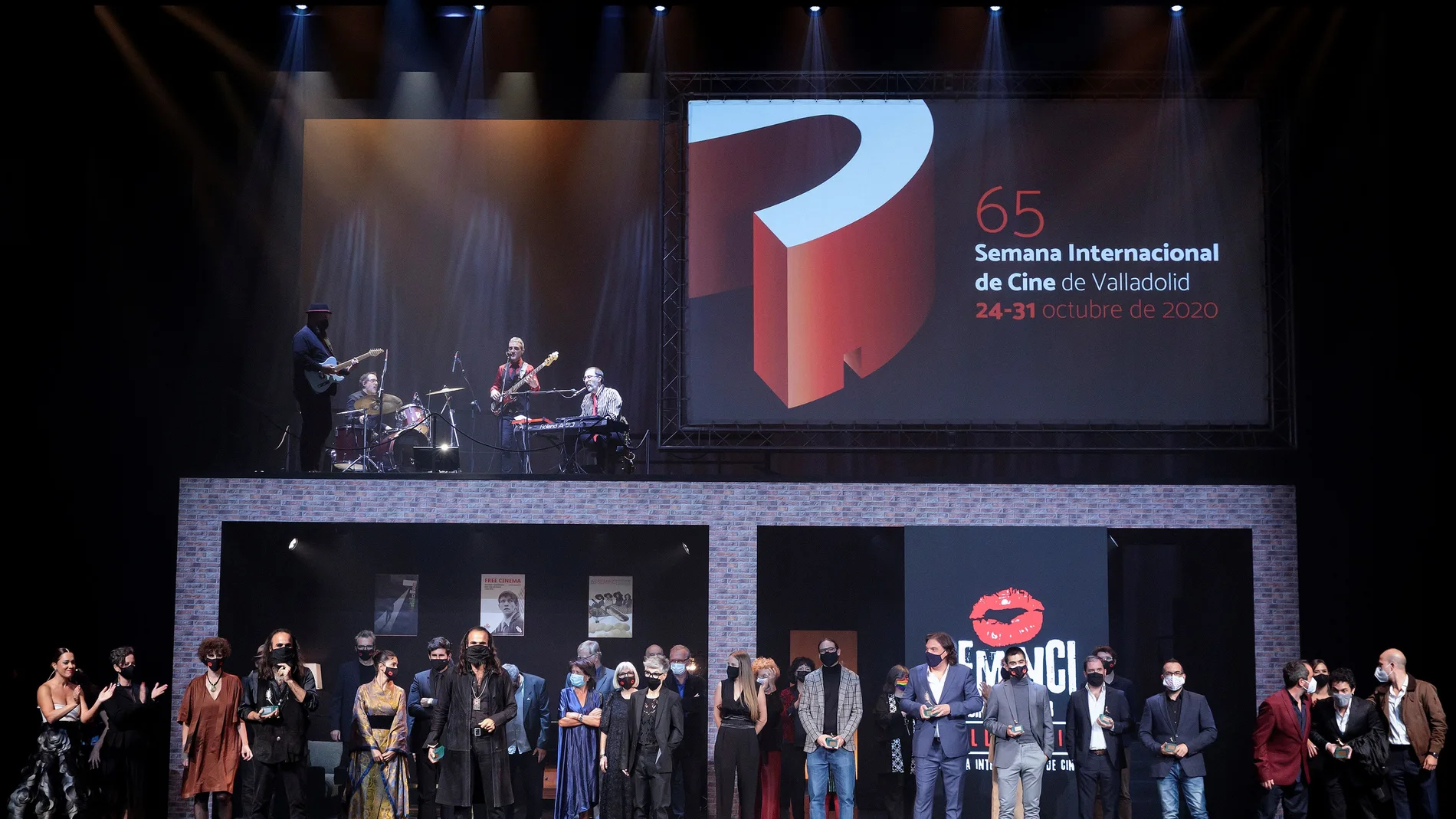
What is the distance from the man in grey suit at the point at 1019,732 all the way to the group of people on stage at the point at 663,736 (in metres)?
0.01

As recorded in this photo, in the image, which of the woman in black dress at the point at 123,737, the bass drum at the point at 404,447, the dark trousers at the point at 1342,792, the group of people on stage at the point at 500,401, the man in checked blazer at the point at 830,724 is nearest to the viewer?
the dark trousers at the point at 1342,792

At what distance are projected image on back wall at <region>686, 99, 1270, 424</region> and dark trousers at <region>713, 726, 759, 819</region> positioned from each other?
3769 millimetres

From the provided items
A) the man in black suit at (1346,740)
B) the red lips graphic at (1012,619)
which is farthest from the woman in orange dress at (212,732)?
the man in black suit at (1346,740)

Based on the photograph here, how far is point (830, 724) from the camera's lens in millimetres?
11305

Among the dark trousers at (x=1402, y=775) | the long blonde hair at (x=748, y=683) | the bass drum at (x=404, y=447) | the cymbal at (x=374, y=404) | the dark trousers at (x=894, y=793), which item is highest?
the cymbal at (x=374, y=404)

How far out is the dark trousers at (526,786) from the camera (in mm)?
11820

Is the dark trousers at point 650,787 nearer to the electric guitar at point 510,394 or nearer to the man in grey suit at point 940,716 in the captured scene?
the man in grey suit at point 940,716

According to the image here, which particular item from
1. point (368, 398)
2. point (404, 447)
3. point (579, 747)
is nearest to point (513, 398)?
point (404, 447)

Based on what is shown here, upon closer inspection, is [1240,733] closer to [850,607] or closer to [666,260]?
[850,607]

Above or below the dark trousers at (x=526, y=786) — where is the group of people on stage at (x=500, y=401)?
above

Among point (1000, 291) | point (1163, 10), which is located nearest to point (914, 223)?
point (1000, 291)

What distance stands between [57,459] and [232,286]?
4.16 m

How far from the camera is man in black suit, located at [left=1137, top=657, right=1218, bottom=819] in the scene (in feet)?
36.2

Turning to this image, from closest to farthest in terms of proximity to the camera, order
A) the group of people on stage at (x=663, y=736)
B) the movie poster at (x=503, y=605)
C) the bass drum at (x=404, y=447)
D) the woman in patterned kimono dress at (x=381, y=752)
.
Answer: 1. the group of people on stage at (x=663, y=736)
2. the woman in patterned kimono dress at (x=381, y=752)
3. the bass drum at (x=404, y=447)
4. the movie poster at (x=503, y=605)
